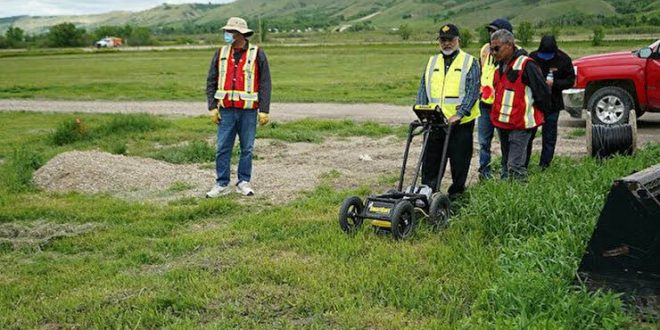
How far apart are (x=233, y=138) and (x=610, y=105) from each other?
7.89m

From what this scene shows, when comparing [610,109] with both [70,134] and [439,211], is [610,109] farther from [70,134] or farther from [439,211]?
[70,134]

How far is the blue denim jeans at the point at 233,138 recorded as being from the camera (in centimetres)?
900

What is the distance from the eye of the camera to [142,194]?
9320 millimetres

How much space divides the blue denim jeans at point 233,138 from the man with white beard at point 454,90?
8.24 ft

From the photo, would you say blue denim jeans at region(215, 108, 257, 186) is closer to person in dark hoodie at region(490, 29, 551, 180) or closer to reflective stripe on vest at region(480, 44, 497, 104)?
reflective stripe on vest at region(480, 44, 497, 104)

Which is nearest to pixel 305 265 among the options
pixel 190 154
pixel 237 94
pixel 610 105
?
pixel 237 94

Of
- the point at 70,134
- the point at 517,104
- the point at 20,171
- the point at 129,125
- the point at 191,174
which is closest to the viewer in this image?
the point at 517,104

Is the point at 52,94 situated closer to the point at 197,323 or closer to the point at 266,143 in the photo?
the point at 266,143

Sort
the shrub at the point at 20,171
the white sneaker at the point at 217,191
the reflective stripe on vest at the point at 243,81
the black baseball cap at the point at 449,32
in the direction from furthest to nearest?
the shrub at the point at 20,171, the white sneaker at the point at 217,191, the reflective stripe on vest at the point at 243,81, the black baseball cap at the point at 449,32

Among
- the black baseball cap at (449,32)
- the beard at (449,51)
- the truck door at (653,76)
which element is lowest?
the truck door at (653,76)

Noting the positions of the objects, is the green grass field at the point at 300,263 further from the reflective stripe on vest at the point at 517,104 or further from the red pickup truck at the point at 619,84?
the red pickup truck at the point at 619,84

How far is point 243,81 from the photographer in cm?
879

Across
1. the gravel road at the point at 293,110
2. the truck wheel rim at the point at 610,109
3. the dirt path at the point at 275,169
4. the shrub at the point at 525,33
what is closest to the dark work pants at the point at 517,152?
the dirt path at the point at 275,169

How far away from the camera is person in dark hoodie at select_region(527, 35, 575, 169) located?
8.95m
